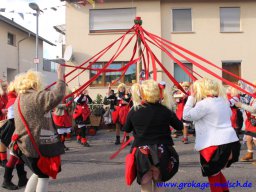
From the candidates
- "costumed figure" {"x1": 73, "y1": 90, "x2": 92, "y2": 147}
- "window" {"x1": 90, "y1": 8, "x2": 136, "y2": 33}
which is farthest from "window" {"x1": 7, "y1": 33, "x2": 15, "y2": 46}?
"costumed figure" {"x1": 73, "y1": 90, "x2": 92, "y2": 147}

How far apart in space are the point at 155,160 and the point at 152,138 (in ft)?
0.76

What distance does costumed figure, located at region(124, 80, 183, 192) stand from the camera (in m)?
3.31

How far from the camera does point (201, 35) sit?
1527 cm

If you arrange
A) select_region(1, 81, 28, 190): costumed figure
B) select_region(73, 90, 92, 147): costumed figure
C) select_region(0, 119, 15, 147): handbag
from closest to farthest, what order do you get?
1. select_region(1, 81, 28, 190): costumed figure
2. select_region(0, 119, 15, 147): handbag
3. select_region(73, 90, 92, 147): costumed figure

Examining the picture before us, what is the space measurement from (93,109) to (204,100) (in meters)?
8.47

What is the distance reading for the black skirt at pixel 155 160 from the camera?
3.29 m

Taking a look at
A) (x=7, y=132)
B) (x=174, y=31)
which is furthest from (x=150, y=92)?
(x=174, y=31)

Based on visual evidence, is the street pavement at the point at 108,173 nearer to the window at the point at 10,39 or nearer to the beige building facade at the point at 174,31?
the beige building facade at the point at 174,31

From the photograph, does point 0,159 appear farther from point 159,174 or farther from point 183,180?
point 159,174

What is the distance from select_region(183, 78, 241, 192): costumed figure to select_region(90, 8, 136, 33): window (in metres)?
12.0

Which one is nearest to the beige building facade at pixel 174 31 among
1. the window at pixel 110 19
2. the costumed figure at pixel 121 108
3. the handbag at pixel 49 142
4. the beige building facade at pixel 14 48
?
the window at pixel 110 19

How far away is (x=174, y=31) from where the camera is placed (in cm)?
1538

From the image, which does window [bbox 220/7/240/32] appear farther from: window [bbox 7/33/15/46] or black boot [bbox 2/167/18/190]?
window [bbox 7/33/15/46]

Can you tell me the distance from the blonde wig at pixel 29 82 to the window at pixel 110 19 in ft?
39.2
